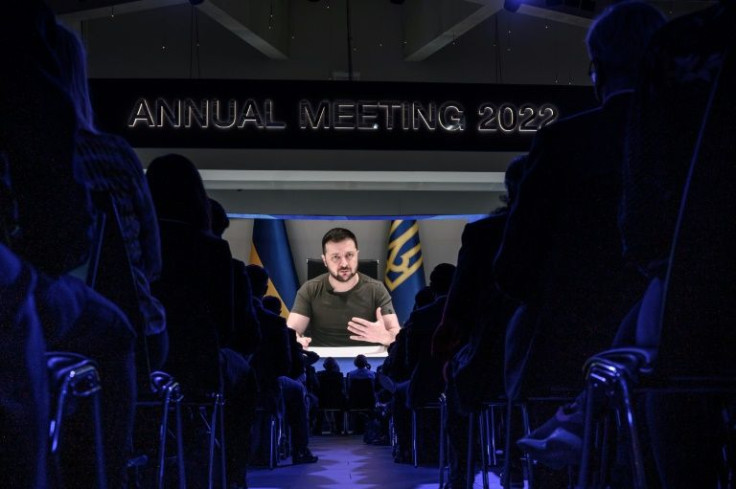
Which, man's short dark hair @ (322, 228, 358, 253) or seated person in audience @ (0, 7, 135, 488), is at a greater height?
man's short dark hair @ (322, 228, 358, 253)

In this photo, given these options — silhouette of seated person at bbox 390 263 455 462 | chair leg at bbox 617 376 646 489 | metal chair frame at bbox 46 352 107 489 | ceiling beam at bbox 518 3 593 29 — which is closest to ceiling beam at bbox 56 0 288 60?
ceiling beam at bbox 518 3 593 29

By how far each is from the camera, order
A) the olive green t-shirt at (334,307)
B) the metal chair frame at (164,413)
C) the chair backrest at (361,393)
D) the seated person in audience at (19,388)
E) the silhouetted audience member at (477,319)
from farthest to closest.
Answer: the olive green t-shirt at (334,307) → the chair backrest at (361,393) → the silhouetted audience member at (477,319) → the metal chair frame at (164,413) → the seated person in audience at (19,388)

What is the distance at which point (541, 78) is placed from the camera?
10.8 m

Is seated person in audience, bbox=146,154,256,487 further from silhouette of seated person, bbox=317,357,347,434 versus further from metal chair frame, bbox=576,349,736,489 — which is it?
silhouette of seated person, bbox=317,357,347,434

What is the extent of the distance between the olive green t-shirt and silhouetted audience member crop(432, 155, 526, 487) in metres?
10.7

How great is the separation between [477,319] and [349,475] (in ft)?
8.69

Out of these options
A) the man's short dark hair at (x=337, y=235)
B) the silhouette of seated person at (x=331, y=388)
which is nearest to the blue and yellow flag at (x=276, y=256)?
the man's short dark hair at (x=337, y=235)

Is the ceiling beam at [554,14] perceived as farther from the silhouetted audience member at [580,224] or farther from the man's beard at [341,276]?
the silhouetted audience member at [580,224]

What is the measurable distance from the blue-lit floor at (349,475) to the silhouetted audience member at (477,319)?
178cm

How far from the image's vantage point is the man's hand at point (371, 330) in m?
13.4

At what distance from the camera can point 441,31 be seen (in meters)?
9.77

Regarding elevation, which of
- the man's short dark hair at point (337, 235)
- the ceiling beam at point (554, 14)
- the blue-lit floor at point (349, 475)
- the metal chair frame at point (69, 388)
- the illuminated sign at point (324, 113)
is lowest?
the blue-lit floor at point (349, 475)

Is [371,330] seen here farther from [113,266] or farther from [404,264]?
[113,266]

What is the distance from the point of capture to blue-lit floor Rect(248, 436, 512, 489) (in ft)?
14.1
